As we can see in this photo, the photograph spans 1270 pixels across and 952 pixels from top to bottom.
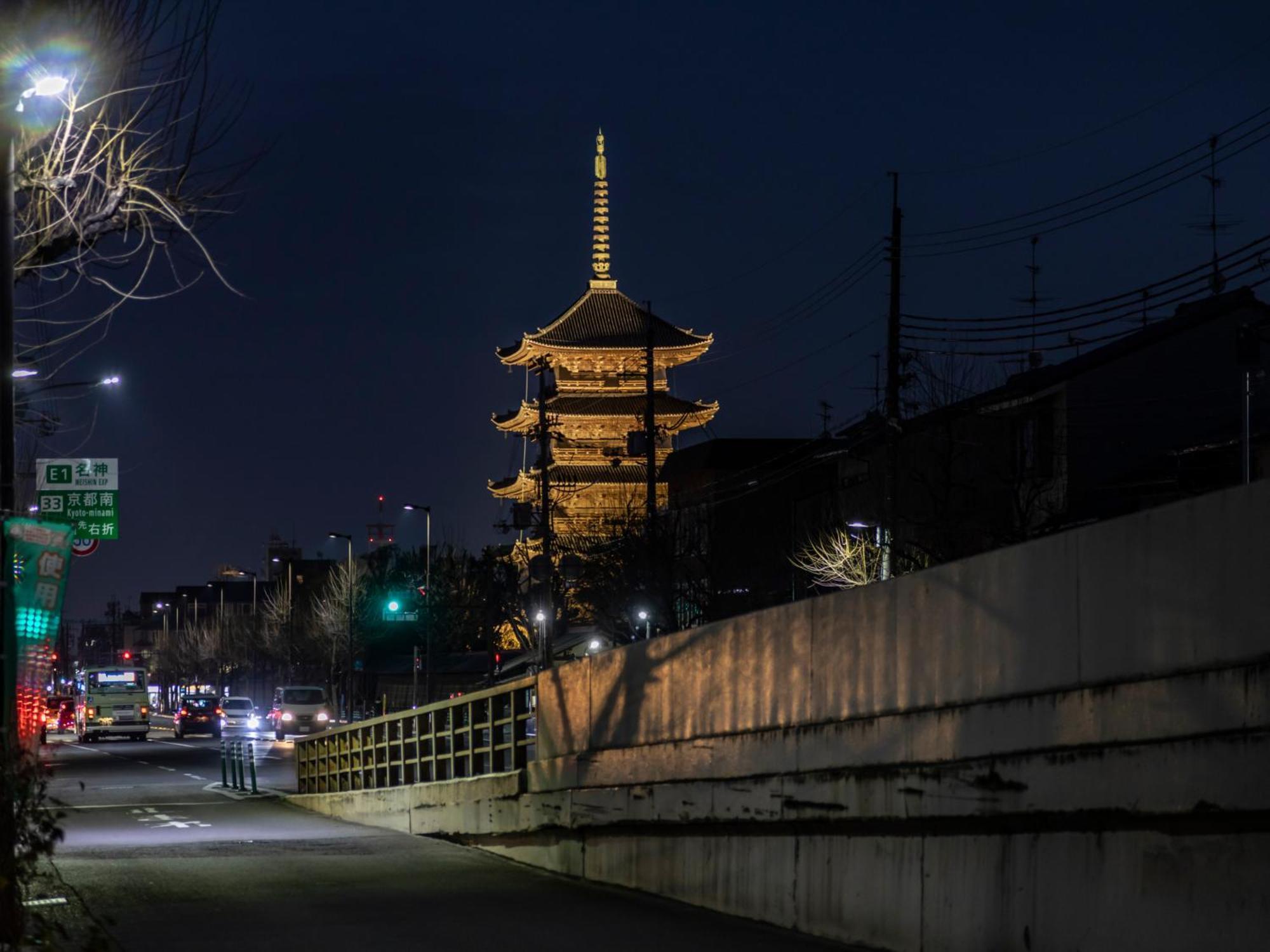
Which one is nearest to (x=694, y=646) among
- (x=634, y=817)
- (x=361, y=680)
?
(x=634, y=817)

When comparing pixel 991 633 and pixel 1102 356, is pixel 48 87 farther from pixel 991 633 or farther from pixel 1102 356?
pixel 1102 356

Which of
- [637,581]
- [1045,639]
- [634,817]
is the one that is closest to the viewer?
[1045,639]

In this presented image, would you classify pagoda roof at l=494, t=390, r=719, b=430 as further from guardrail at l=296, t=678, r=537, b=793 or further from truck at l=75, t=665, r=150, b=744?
guardrail at l=296, t=678, r=537, b=793

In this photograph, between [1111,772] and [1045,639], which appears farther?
[1045,639]

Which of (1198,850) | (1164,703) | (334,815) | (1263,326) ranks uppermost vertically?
(1263,326)

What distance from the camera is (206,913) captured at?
42.2 ft

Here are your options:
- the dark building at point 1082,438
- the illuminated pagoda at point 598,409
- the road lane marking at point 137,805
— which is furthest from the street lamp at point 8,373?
the illuminated pagoda at point 598,409

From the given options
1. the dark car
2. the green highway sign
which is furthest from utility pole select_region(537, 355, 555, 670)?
the dark car

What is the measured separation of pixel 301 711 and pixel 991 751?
55741 millimetres

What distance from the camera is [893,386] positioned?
3469 centimetres

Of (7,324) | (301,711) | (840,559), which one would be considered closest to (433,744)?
(7,324)

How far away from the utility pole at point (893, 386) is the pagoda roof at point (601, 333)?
44228 millimetres

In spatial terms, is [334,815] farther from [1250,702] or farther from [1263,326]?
[1263,326]

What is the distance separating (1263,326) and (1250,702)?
3864 cm
